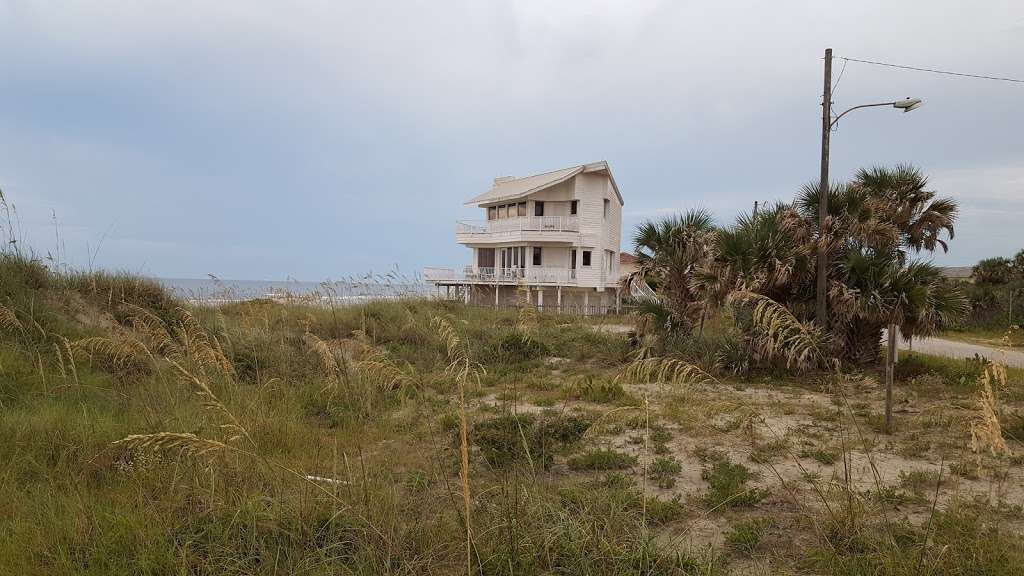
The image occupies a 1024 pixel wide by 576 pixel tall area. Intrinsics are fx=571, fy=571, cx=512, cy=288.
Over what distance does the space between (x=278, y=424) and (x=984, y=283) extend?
33660 millimetres

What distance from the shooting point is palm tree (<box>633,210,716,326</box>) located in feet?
40.8

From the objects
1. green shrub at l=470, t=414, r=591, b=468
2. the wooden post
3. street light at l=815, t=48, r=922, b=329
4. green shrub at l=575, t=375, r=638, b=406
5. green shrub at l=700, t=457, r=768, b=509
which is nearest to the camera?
green shrub at l=700, t=457, r=768, b=509

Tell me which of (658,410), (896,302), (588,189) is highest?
(588,189)

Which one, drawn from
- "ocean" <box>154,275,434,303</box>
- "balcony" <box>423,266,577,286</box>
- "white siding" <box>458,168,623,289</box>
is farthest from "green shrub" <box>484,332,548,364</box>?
"white siding" <box>458,168,623,289</box>

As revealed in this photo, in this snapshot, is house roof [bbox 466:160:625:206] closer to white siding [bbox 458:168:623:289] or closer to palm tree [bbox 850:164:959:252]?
white siding [bbox 458:168:623:289]

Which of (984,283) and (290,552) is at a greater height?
(984,283)

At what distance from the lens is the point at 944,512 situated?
4.05 m

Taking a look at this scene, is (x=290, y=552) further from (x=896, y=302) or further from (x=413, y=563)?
(x=896, y=302)

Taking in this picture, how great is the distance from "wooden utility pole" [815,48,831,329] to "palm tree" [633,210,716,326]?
2.07 metres

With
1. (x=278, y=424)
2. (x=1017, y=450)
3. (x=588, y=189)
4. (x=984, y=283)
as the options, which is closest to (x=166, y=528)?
(x=278, y=424)

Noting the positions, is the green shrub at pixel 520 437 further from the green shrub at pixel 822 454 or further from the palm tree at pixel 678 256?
the palm tree at pixel 678 256

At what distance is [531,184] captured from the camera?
34312mm

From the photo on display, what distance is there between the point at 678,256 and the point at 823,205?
9.70ft

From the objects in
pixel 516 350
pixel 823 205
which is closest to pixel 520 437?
pixel 516 350
